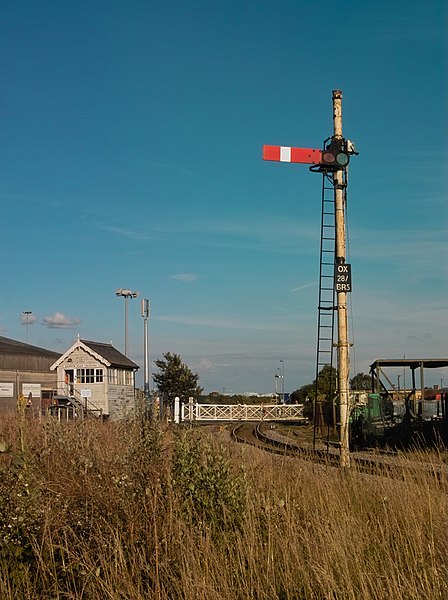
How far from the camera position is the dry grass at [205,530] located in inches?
206

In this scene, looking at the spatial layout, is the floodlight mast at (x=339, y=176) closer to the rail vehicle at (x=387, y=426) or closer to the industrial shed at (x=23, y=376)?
the rail vehicle at (x=387, y=426)

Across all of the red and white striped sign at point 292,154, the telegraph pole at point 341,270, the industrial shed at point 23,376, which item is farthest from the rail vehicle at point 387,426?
the industrial shed at point 23,376

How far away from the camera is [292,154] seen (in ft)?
44.3

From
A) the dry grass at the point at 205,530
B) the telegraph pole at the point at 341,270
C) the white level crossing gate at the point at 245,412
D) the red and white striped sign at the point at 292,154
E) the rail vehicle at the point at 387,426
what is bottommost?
the white level crossing gate at the point at 245,412

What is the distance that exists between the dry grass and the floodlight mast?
5.36m

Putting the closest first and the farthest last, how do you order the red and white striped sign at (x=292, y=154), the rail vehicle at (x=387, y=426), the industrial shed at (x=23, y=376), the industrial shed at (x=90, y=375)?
the red and white striped sign at (x=292, y=154)
the rail vehicle at (x=387, y=426)
the industrial shed at (x=90, y=375)
the industrial shed at (x=23, y=376)

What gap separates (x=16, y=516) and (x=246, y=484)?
2.00m

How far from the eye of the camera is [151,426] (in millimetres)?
7625

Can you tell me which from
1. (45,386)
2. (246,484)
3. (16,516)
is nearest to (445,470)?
(246,484)

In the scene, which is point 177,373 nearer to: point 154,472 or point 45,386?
point 45,386

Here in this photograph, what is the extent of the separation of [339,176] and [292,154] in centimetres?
97

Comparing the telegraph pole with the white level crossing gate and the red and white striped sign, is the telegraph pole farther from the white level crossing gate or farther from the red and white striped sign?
the white level crossing gate

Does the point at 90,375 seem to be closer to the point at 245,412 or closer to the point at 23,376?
the point at 23,376

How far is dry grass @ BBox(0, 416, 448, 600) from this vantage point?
17.2 feet
